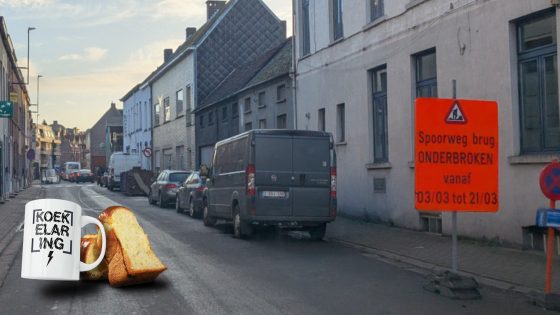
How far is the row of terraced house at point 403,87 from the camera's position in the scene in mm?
11148

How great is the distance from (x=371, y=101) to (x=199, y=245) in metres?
7.05

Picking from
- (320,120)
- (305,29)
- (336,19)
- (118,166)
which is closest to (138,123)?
(118,166)

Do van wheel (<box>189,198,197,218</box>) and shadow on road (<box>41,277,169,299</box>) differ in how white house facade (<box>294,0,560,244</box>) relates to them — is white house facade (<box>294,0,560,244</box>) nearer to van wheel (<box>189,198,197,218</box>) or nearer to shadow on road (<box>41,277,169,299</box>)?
van wheel (<box>189,198,197,218</box>)

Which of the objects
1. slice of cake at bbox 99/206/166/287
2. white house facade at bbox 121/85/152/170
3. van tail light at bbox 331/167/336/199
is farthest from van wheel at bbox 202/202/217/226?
white house facade at bbox 121/85/152/170

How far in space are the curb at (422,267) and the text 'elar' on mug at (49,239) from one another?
5099mm

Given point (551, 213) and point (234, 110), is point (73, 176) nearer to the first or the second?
point (234, 110)

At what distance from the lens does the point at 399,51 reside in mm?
15453

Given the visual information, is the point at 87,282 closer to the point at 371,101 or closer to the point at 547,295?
the point at 547,295

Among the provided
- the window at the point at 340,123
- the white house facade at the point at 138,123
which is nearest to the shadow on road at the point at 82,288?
the window at the point at 340,123

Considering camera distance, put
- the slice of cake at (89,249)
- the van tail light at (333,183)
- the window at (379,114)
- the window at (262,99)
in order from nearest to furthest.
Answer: the slice of cake at (89,249) → the van tail light at (333,183) → the window at (379,114) → the window at (262,99)

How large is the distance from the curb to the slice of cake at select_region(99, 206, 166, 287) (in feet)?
13.6

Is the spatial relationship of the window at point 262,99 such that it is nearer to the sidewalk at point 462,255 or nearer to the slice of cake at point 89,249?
the sidewalk at point 462,255

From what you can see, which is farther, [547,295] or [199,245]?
[199,245]

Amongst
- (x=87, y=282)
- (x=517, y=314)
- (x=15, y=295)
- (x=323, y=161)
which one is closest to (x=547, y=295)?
(x=517, y=314)
